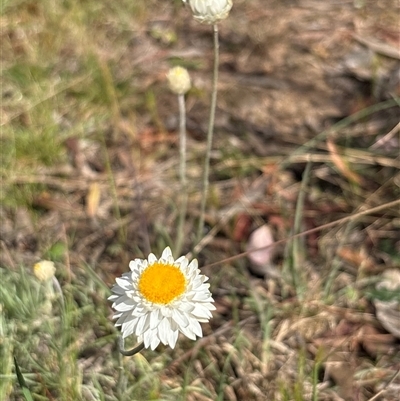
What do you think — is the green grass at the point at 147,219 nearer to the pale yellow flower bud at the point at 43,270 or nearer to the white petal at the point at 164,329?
the pale yellow flower bud at the point at 43,270

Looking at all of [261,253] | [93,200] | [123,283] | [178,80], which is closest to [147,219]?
[93,200]

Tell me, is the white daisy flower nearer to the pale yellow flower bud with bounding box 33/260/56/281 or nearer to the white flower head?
the pale yellow flower bud with bounding box 33/260/56/281

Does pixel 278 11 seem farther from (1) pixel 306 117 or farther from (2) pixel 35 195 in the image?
(2) pixel 35 195

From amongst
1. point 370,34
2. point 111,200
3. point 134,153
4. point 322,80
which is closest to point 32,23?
point 134,153

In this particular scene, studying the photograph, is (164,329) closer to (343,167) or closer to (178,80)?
(178,80)

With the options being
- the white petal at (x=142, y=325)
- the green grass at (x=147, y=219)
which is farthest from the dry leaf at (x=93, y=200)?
the white petal at (x=142, y=325)

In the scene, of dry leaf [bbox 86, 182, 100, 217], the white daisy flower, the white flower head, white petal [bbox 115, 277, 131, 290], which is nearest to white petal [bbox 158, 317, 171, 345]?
the white daisy flower
